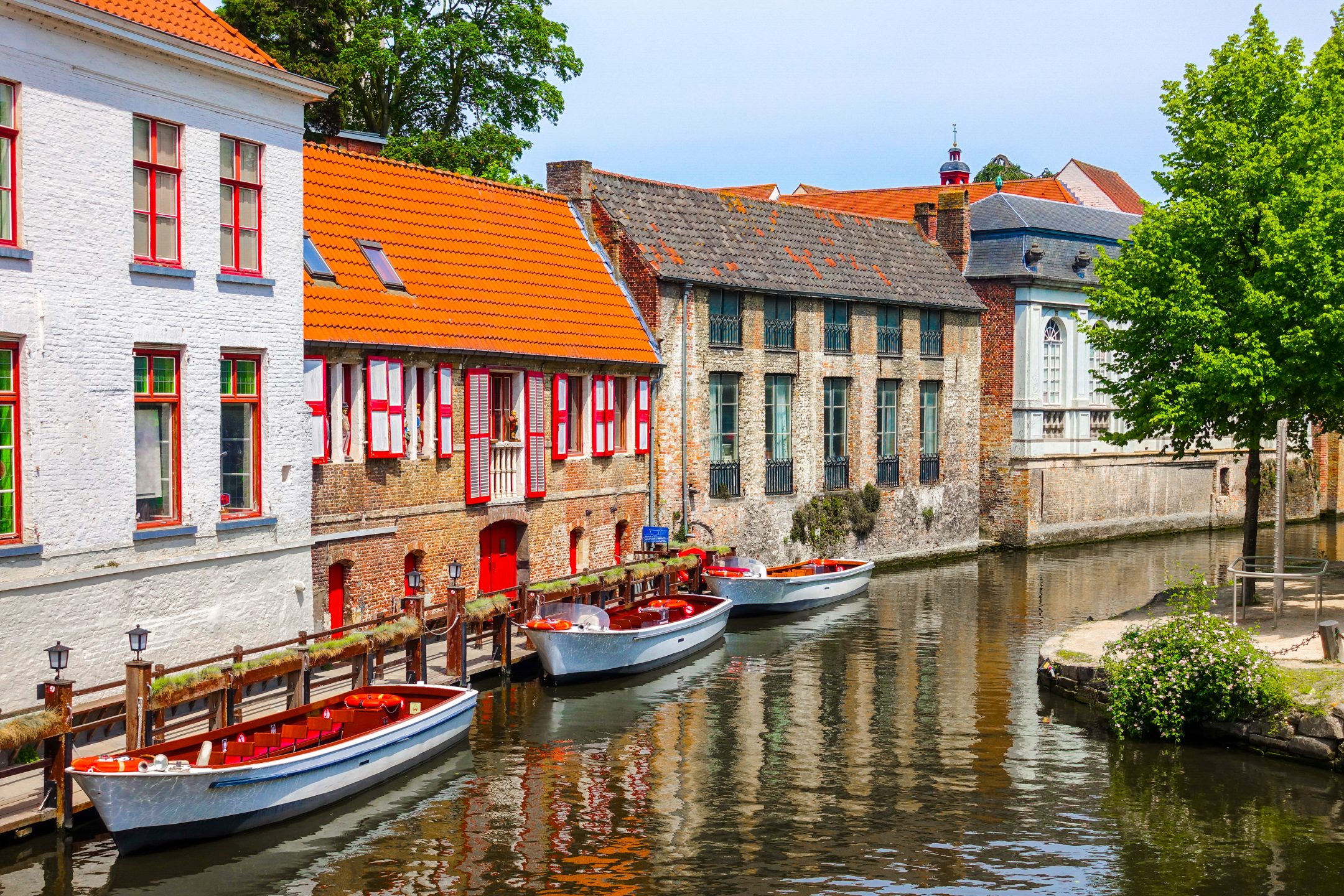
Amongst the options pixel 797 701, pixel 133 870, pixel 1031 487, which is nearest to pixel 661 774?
pixel 797 701

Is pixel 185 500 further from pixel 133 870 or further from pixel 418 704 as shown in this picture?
pixel 133 870

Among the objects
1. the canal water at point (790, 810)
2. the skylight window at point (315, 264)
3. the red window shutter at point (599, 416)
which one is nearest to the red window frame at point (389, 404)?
the skylight window at point (315, 264)

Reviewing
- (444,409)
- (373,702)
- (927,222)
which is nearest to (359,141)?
(444,409)

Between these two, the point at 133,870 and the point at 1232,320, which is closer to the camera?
the point at 133,870

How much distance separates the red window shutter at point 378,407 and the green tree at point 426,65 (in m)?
14.0

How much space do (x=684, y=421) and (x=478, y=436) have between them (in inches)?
278

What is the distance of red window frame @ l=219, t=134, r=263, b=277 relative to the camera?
57.2ft

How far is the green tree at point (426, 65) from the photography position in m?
33.1

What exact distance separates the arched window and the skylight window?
948 inches

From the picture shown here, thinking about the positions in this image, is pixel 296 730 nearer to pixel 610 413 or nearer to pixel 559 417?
pixel 559 417

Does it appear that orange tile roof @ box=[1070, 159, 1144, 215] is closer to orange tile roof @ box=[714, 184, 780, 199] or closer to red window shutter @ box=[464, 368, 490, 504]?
orange tile roof @ box=[714, 184, 780, 199]

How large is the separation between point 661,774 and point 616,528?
11995mm

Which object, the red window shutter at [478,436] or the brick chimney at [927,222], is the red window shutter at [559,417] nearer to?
the red window shutter at [478,436]

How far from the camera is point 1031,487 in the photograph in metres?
38.9
